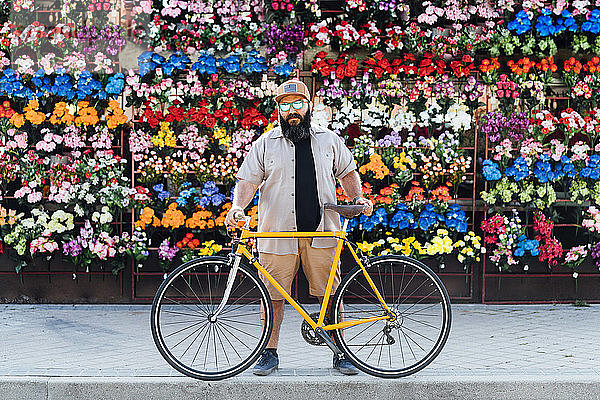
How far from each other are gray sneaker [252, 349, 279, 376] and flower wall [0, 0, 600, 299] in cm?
268

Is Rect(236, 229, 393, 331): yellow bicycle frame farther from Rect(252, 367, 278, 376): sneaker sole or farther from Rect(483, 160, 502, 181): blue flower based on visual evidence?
Rect(483, 160, 502, 181): blue flower

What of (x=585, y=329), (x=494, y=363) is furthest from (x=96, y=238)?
(x=585, y=329)

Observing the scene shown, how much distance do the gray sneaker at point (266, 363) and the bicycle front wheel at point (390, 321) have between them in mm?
480

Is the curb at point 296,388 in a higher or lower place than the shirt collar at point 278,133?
lower

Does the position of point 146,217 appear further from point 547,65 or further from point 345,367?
point 547,65

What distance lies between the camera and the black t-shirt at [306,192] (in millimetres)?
5551

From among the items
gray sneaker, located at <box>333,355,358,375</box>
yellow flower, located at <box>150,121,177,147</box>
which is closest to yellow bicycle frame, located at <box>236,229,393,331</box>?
gray sneaker, located at <box>333,355,358,375</box>

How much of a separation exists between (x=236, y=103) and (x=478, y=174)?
101 inches

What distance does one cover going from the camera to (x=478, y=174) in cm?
826

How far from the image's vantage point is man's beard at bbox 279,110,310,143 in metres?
5.55

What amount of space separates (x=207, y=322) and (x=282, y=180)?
1.11m

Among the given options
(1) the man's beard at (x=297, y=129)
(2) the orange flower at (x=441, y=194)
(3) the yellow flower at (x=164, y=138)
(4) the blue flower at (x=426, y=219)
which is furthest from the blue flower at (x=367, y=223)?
(1) the man's beard at (x=297, y=129)

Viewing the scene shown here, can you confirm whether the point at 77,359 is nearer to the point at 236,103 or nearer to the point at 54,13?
the point at 236,103

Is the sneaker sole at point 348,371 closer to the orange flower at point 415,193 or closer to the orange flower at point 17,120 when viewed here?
the orange flower at point 415,193
